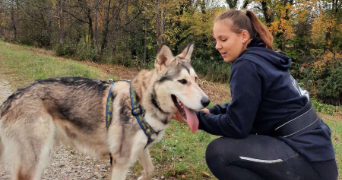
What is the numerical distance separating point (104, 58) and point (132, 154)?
1549 centimetres

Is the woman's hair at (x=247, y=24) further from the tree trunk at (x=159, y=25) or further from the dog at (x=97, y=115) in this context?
the tree trunk at (x=159, y=25)

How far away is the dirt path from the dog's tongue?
169cm

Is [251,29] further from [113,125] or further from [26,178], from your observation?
[26,178]

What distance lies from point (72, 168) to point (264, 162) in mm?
2750

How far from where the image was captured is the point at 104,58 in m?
17.2

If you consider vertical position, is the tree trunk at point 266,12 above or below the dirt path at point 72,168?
above

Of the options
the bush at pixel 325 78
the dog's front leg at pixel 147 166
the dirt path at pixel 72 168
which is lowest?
the bush at pixel 325 78

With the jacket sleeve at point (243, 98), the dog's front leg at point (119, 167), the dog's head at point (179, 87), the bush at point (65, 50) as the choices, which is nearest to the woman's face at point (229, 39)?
the jacket sleeve at point (243, 98)

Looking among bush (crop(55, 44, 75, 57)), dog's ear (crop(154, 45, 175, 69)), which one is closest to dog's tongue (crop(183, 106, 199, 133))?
dog's ear (crop(154, 45, 175, 69))

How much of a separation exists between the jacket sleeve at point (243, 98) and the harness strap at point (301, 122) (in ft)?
1.09

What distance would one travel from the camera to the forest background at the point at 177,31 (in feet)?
55.7

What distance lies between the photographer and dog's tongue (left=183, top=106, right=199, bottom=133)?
2.50 m

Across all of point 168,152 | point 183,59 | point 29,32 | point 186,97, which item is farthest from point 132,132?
point 29,32

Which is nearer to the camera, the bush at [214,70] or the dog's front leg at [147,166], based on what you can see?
the dog's front leg at [147,166]
